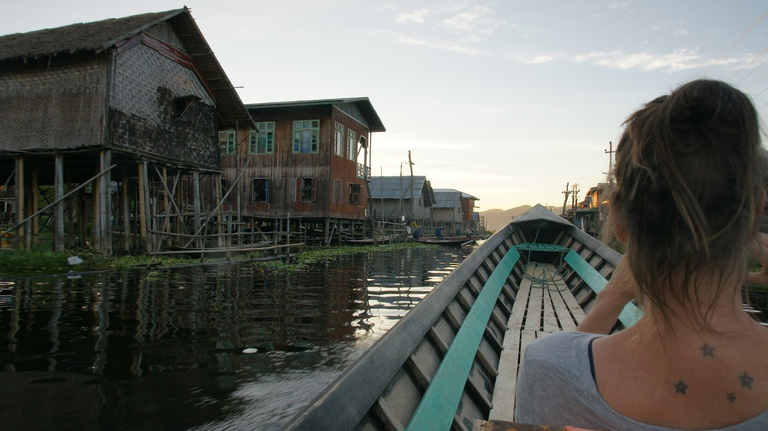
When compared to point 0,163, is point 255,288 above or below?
below

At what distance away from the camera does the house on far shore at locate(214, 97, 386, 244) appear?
22.6m

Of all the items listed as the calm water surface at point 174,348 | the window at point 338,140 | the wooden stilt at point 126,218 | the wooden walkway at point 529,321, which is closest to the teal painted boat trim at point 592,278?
the wooden walkway at point 529,321

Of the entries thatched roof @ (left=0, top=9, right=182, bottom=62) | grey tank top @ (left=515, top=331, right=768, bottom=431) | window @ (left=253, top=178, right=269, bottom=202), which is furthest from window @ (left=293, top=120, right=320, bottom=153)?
grey tank top @ (left=515, top=331, right=768, bottom=431)

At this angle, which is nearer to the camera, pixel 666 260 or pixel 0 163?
pixel 666 260

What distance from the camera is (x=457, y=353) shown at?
9.91 feet

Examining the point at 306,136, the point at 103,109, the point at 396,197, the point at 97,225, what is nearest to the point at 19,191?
the point at 97,225

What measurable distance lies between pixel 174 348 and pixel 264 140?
1942 cm

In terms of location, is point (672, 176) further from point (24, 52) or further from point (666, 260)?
point (24, 52)

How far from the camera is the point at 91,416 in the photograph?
3.57 metres

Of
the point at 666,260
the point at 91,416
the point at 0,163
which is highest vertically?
the point at 0,163

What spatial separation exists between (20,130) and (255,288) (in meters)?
9.57

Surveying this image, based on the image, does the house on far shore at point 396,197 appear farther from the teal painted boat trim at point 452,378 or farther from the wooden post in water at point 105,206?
the teal painted boat trim at point 452,378

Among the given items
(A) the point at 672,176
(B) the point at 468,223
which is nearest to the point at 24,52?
(A) the point at 672,176

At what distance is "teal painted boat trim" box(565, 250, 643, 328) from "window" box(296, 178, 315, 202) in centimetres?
1572
